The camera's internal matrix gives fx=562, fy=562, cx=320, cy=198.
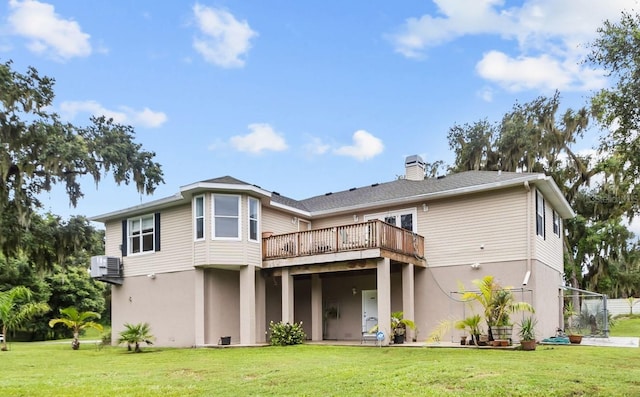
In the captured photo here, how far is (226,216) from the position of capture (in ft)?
58.0

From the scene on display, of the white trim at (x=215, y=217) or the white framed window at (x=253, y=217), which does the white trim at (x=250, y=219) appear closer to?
the white framed window at (x=253, y=217)

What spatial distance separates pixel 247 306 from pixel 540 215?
948 cm

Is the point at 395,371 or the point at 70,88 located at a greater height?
the point at 70,88

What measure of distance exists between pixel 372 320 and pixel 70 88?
13700 mm

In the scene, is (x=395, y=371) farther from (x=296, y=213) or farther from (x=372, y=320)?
(x=296, y=213)

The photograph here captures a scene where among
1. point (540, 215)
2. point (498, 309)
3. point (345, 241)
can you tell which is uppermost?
point (540, 215)

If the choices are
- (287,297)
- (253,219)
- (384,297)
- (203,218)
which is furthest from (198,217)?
(384,297)

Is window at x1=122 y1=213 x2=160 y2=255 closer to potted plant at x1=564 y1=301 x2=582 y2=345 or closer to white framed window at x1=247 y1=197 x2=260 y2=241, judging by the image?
white framed window at x1=247 y1=197 x2=260 y2=241

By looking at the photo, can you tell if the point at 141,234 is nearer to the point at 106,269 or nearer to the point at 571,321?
the point at 106,269

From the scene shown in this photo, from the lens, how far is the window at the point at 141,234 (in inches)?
772

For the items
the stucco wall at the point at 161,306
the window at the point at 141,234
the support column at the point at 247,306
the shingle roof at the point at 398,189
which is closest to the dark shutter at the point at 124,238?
the window at the point at 141,234

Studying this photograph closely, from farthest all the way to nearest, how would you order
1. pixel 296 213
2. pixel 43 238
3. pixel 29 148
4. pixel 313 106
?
pixel 313 106 < pixel 43 238 < pixel 296 213 < pixel 29 148

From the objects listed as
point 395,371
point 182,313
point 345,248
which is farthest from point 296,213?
point 395,371

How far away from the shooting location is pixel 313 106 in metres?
23.9
